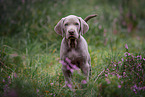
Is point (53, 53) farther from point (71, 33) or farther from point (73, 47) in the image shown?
point (71, 33)

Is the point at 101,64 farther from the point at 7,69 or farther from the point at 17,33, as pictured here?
the point at 17,33

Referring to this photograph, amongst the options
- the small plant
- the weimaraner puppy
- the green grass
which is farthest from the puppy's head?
the small plant

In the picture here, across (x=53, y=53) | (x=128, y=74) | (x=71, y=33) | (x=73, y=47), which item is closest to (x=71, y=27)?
(x=71, y=33)

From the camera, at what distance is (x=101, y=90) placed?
220 cm

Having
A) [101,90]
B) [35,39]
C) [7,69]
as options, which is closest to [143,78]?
[101,90]

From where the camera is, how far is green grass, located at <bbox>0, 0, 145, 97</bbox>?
2.57 m

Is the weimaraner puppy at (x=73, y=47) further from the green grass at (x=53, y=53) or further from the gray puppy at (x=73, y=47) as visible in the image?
the green grass at (x=53, y=53)

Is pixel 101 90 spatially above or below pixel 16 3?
below

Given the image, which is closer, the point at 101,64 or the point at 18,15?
the point at 101,64

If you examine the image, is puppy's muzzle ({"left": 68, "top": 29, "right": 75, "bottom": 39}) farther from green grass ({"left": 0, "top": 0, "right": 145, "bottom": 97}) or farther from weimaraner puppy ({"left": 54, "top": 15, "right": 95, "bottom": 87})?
green grass ({"left": 0, "top": 0, "right": 145, "bottom": 97})

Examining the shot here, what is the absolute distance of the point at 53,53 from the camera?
15.5 ft

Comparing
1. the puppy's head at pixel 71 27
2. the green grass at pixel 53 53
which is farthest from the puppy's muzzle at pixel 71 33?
the green grass at pixel 53 53

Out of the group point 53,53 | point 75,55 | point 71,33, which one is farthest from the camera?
point 53,53

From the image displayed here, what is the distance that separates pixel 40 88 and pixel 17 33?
141 inches
